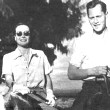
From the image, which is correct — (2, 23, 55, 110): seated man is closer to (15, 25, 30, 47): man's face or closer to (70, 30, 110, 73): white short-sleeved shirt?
(15, 25, 30, 47): man's face

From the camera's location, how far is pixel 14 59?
1502 millimetres

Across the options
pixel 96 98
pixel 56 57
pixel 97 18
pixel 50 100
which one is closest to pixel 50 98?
pixel 50 100

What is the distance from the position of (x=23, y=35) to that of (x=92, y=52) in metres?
0.37

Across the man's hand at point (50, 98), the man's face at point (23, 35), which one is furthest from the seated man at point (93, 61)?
the man's face at point (23, 35)

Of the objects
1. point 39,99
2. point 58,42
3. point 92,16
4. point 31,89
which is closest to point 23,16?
point 58,42

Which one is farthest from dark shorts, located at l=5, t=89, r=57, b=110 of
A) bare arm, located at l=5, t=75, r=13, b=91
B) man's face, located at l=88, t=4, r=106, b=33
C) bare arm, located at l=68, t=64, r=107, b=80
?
man's face, located at l=88, t=4, r=106, b=33

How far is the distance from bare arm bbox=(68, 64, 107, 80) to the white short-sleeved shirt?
3 centimetres

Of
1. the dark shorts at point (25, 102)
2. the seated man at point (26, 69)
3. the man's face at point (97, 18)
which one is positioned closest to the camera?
the dark shorts at point (25, 102)

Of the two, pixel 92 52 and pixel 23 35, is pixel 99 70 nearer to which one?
pixel 92 52

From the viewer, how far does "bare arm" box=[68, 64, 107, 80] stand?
139 centimetres

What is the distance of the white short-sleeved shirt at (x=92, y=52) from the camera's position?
153 centimetres

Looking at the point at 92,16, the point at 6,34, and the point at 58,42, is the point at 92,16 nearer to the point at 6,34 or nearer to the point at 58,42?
the point at 58,42

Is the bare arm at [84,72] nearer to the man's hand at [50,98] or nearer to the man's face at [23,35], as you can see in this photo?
the man's hand at [50,98]

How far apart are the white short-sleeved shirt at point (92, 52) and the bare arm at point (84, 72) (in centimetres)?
3
